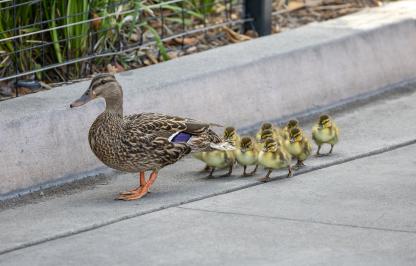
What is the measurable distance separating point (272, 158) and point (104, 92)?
1326 mm

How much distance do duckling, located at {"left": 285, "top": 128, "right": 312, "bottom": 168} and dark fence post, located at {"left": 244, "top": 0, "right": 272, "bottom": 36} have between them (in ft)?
9.57

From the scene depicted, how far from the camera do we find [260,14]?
1220 cm

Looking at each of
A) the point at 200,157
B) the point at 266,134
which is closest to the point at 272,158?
the point at 266,134

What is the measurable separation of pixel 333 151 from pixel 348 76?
178cm

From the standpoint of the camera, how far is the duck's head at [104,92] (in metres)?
8.92

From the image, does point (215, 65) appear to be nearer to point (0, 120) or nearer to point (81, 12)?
point (81, 12)

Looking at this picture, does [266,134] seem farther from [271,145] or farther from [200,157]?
[200,157]

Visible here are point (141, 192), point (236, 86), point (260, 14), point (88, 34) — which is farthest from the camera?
point (260, 14)

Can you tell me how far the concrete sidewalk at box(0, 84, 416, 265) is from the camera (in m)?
7.42

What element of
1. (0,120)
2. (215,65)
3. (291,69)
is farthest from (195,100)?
(0,120)

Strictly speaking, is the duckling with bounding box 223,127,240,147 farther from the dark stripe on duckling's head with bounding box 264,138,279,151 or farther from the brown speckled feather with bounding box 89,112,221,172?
the brown speckled feather with bounding box 89,112,221,172

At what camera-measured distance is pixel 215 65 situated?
34.8 ft

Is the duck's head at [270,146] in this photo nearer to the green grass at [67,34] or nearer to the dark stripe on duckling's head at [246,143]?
the dark stripe on duckling's head at [246,143]

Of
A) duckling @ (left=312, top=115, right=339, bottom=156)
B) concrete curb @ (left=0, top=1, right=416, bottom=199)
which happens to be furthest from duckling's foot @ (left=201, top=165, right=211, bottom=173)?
duckling @ (left=312, top=115, right=339, bottom=156)
